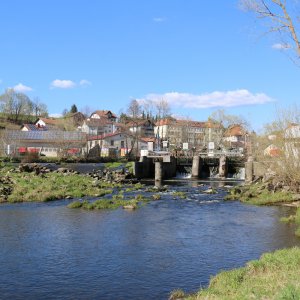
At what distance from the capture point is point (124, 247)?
1559 cm

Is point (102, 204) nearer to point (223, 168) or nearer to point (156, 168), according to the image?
point (156, 168)

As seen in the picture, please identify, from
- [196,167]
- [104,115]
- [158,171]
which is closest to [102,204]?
[158,171]

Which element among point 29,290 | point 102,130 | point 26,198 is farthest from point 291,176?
point 102,130

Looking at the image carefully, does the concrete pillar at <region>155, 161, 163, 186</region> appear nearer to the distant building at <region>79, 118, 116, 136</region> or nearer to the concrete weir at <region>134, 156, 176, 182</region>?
the concrete weir at <region>134, 156, 176, 182</region>

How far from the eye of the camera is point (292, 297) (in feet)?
21.9

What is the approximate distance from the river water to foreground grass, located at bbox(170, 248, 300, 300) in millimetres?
1156

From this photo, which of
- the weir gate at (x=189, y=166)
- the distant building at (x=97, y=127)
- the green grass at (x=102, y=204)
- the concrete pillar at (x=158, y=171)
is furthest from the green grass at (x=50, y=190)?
the distant building at (x=97, y=127)

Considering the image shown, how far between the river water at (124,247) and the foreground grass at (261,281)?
3.79 feet

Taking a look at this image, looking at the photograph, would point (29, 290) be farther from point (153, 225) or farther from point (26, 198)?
point (26, 198)

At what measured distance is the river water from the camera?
37.9 feet

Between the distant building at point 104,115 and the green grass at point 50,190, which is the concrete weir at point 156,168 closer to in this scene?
the green grass at point 50,190

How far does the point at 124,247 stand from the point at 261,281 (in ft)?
23.0

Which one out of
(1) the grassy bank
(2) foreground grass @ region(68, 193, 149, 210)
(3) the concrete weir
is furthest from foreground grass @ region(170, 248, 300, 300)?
(3) the concrete weir

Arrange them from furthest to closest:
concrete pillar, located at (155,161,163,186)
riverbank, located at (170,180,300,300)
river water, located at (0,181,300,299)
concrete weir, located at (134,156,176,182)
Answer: concrete weir, located at (134,156,176,182) < concrete pillar, located at (155,161,163,186) < river water, located at (0,181,300,299) < riverbank, located at (170,180,300,300)
